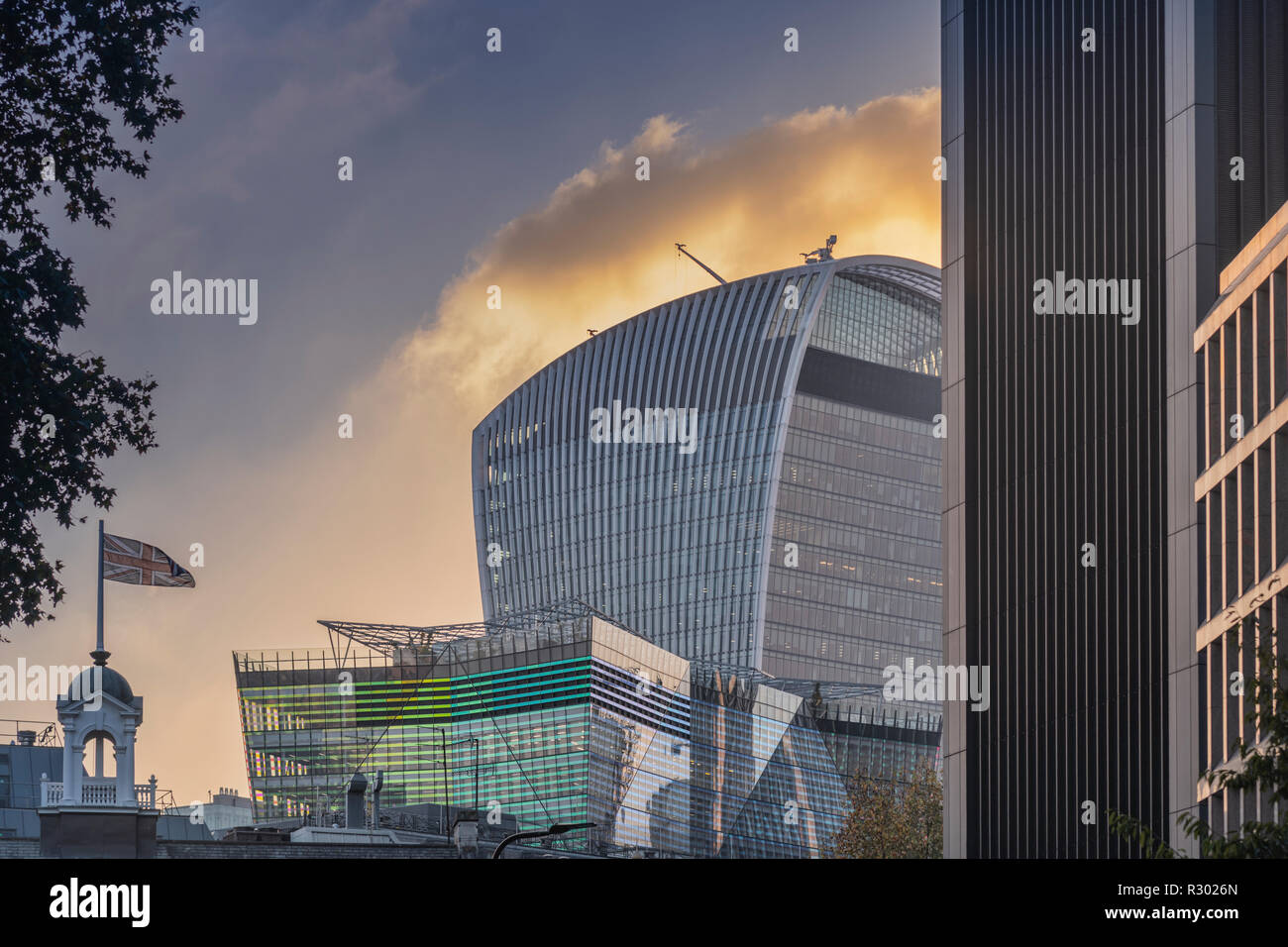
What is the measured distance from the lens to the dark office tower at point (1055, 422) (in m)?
66.6

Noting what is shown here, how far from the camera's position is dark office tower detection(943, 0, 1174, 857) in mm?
66562

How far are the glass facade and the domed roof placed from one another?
331ft

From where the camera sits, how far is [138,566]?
2467 inches

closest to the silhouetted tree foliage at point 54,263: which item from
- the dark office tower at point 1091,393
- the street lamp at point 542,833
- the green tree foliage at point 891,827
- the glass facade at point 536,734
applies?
the street lamp at point 542,833

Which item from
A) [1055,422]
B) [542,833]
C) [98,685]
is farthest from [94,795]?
[1055,422]

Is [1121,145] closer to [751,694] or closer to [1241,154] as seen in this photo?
[1241,154]

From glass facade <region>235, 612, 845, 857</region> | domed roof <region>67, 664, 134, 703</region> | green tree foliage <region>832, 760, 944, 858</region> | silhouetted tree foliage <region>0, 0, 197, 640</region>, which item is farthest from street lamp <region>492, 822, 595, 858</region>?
glass facade <region>235, 612, 845, 857</region>

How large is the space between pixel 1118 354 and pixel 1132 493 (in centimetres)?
508

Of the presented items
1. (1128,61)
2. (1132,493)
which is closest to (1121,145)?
(1128,61)

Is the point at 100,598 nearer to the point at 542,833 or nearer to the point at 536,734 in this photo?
the point at 542,833

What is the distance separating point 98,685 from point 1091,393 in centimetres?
3570

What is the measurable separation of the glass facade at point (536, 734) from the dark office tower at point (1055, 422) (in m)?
91.1

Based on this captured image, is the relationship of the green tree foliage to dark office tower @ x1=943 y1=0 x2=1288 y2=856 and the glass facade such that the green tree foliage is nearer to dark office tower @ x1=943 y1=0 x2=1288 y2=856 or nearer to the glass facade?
dark office tower @ x1=943 y1=0 x2=1288 y2=856
